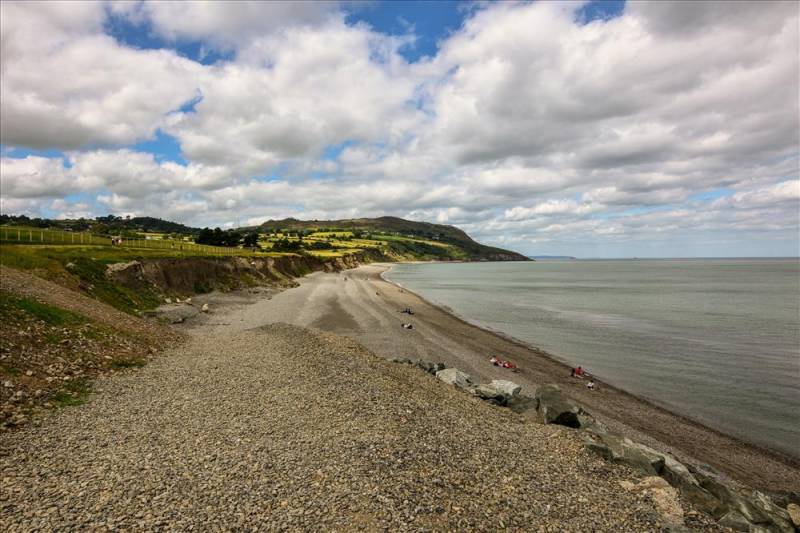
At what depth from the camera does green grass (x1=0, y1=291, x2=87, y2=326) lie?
21.0 m

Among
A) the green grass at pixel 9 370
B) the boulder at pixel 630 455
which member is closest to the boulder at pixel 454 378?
the boulder at pixel 630 455

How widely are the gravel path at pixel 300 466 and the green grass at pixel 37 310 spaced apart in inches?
265

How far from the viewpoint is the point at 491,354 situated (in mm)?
36438

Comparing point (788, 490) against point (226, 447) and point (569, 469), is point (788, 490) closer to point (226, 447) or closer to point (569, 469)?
point (569, 469)

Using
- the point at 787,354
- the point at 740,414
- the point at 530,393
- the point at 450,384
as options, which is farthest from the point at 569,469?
the point at 787,354

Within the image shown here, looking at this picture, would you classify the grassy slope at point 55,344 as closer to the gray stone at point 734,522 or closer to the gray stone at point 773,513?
the gray stone at point 734,522

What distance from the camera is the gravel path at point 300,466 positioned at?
30.9ft

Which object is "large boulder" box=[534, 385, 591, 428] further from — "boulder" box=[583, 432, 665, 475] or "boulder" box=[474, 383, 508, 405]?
"boulder" box=[583, 432, 665, 475]

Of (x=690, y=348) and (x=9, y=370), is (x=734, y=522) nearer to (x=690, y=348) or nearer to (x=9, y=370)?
(x=9, y=370)

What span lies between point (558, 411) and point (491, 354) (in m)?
18.5

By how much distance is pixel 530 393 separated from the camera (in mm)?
26125

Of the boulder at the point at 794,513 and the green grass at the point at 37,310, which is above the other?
the green grass at the point at 37,310

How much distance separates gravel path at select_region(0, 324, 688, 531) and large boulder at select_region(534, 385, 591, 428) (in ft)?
4.88

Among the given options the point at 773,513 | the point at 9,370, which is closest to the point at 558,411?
the point at 773,513
